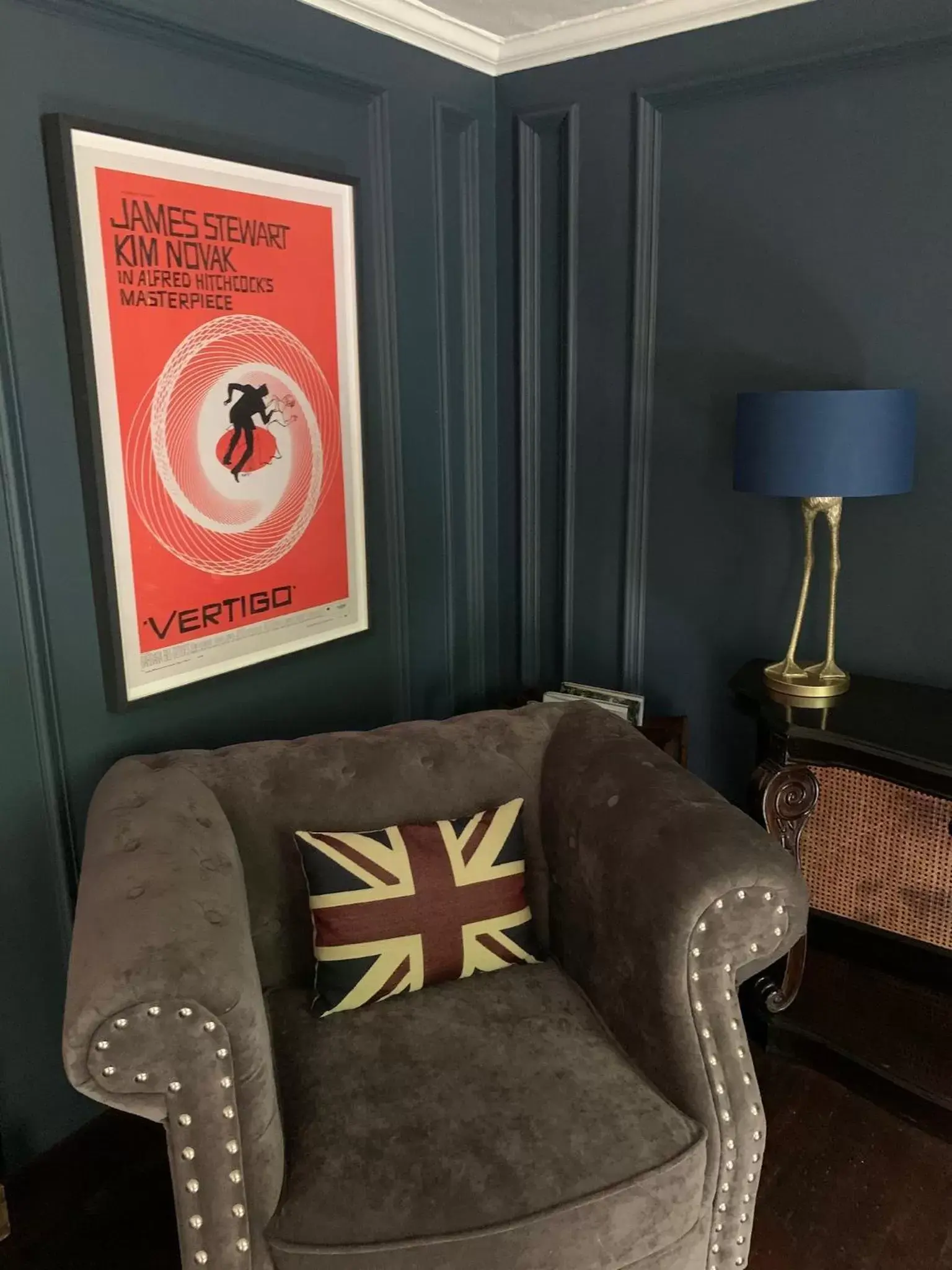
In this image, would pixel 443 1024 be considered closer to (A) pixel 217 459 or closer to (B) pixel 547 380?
(A) pixel 217 459

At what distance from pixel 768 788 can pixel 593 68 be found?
170 centimetres

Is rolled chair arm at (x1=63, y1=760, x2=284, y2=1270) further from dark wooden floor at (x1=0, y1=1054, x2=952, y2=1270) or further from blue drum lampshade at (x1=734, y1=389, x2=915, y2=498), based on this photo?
blue drum lampshade at (x1=734, y1=389, x2=915, y2=498)

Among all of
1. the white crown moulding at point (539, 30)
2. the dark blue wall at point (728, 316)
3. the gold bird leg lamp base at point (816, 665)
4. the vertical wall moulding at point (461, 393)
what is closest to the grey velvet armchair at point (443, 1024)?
the gold bird leg lamp base at point (816, 665)

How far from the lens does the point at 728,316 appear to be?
7.21 feet

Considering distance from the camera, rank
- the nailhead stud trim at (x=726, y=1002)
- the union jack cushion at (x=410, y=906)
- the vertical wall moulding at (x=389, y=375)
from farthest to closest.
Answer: the vertical wall moulding at (x=389, y=375), the union jack cushion at (x=410, y=906), the nailhead stud trim at (x=726, y=1002)

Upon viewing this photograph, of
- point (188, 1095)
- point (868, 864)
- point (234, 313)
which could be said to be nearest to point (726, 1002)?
point (188, 1095)

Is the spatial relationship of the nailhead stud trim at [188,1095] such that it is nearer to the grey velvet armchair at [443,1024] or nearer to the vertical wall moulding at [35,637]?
the grey velvet armchair at [443,1024]

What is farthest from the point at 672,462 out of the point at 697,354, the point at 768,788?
the point at 768,788

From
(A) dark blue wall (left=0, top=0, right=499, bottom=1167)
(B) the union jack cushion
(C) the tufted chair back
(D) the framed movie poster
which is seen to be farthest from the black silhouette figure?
(B) the union jack cushion

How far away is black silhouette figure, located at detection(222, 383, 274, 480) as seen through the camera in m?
1.89

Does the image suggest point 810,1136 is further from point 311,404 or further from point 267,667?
point 311,404

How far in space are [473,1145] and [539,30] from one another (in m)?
2.31

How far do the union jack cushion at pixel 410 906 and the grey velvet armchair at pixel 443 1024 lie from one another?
0.04m

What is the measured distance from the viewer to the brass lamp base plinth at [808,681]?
1.94 meters
